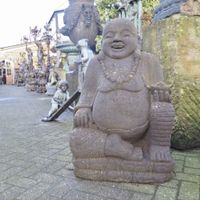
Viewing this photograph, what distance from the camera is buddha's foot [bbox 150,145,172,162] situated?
247cm

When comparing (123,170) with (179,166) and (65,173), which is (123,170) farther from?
(179,166)

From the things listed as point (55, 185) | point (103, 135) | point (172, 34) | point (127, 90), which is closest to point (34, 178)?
point (55, 185)

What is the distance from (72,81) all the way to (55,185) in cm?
511

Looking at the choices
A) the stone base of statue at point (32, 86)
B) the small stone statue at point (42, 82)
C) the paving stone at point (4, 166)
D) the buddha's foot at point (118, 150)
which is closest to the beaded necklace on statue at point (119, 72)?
the buddha's foot at point (118, 150)

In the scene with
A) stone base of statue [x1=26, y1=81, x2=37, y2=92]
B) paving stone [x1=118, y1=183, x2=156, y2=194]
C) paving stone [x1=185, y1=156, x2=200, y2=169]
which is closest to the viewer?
paving stone [x1=118, y1=183, x2=156, y2=194]

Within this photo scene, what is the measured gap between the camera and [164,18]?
11.4ft

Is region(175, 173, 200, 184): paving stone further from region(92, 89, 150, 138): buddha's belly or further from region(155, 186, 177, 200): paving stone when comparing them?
region(92, 89, 150, 138): buddha's belly

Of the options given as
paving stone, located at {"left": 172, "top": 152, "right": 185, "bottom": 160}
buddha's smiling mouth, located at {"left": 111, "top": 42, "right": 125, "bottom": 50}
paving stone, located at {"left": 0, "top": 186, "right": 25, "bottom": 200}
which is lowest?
paving stone, located at {"left": 172, "top": 152, "right": 185, "bottom": 160}

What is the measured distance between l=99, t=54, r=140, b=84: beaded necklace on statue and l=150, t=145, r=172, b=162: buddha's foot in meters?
0.67

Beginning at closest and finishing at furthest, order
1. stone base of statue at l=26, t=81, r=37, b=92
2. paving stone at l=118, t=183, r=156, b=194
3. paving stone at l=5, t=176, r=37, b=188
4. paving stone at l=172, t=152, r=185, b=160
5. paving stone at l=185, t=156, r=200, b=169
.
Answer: paving stone at l=118, t=183, r=156, b=194 → paving stone at l=5, t=176, r=37, b=188 → paving stone at l=185, t=156, r=200, b=169 → paving stone at l=172, t=152, r=185, b=160 → stone base of statue at l=26, t=81, r=37, b=92

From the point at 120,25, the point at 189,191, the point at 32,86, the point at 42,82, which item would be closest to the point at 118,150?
the point at 189,191

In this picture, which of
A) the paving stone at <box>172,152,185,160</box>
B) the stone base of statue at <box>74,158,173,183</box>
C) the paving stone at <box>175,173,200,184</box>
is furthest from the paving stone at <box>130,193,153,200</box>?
the paving stone at <box>172,152,185,160</box>

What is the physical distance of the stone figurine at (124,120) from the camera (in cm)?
248

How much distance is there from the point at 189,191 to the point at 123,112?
0.85 meters
